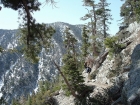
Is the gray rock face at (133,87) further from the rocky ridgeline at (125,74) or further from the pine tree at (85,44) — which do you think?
the pine tree at (85,44)

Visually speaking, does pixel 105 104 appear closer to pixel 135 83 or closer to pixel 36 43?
pixel 135 83

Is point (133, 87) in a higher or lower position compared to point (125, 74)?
lower

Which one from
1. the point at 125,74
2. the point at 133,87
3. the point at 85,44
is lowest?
the point at 133,87

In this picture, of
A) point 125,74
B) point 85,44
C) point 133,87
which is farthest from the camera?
point 85,44

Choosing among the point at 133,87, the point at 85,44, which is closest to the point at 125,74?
the point at 133,87

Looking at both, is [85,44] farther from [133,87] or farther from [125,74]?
[133,87]

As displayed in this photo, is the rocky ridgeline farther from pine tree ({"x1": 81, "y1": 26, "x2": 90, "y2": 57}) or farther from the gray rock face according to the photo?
pine tree ({"x1": 81, "y1": 26, "x2": 90, "y2": 57})

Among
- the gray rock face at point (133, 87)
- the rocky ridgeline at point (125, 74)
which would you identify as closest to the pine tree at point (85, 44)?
the rocky ridgeline at point (125, 74)

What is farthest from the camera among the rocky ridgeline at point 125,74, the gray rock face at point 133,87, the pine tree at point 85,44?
the pine tree at point 85,44

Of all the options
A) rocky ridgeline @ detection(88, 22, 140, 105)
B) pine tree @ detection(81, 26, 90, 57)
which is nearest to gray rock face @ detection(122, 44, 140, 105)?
rocky ridgeline @ detection(88, 22, 140, 105)

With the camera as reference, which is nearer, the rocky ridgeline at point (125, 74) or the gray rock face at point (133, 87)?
the gray rock face at point (133, 87)

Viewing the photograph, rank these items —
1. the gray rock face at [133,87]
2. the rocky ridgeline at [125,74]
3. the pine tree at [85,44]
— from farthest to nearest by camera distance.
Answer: the pine tree at [85,44]
the rocky ridgeline at [125,74]
the gray rock face at [133,87]

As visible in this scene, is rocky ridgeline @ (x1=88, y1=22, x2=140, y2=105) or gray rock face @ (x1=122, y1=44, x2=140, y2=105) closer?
gray rock face @ (x1=122, y1=44, x2=140, y2=105)

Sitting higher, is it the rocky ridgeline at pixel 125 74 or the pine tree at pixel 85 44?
the pine tree at pixel 85 44
